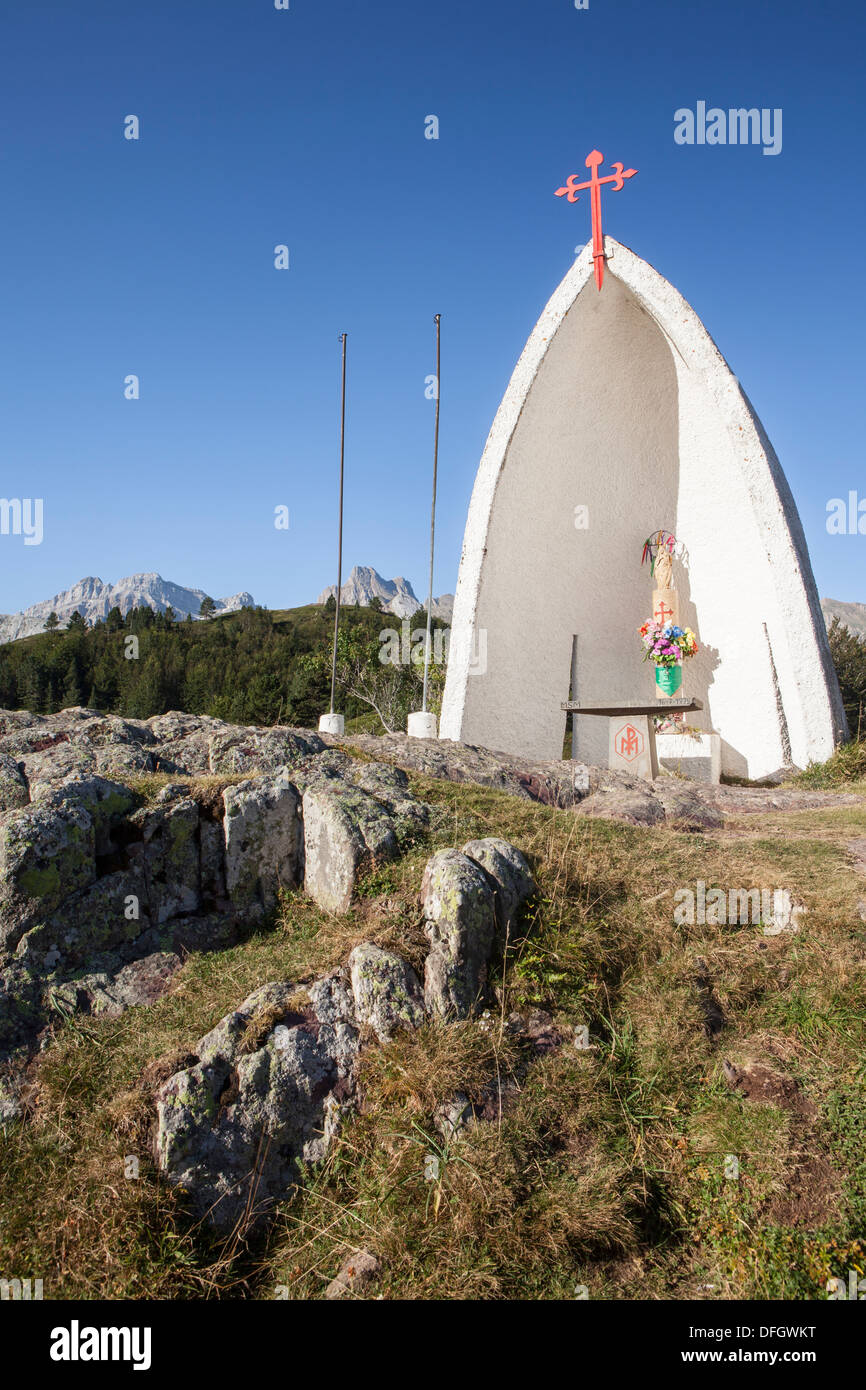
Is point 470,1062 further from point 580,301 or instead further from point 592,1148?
point 580,301

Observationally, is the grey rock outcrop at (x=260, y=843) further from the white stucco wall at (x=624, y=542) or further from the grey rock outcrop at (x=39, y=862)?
the white stucco wall at (x=624, y=542)

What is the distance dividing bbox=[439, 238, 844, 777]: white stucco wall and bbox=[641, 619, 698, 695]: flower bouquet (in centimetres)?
137

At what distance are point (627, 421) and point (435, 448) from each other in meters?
3.72

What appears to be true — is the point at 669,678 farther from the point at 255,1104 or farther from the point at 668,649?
the point at 255,1104

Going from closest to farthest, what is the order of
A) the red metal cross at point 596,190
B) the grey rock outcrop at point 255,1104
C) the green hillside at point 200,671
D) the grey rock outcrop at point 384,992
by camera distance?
the grey rock outcrop at point 255,1104
the grey rock outcrop at point 384,992
the red metal cross at point 596,190
the green hillside at point 200,671

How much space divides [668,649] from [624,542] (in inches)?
137

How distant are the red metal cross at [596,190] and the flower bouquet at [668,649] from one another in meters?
5.62

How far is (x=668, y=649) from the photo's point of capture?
12398 mm

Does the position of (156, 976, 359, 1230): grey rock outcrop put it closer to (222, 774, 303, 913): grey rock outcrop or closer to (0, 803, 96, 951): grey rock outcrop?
(222, 774, 303, 913): grey rock outcrop

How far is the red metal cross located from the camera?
11914mm

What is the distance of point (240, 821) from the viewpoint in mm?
4516

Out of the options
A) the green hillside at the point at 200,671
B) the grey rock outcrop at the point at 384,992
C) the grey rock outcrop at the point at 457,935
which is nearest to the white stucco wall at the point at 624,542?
the green hillside at the point at 200,671

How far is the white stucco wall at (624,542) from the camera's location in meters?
12.3

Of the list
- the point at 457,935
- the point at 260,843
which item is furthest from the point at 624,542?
the point at 457,935
